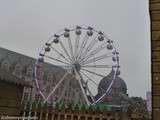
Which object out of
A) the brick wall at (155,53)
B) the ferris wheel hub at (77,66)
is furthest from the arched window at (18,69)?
the brick wall at (155,53)

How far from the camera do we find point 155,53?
393 cm

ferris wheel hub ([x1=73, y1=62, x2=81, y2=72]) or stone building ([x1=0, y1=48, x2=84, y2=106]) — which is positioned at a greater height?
stone building ([x1=0, y1=48, x2=84, y2=106])

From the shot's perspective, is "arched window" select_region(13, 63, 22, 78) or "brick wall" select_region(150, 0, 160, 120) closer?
"brick wall" select_region(150, 0, 160, 120)

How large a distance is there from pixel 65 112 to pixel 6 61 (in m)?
51.1

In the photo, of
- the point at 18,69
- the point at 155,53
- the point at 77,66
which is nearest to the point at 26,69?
the point at 18,69

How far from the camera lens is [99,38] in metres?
27.9

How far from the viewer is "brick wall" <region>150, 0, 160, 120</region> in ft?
12.2

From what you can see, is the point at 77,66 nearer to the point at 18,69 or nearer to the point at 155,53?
the point at 155,53

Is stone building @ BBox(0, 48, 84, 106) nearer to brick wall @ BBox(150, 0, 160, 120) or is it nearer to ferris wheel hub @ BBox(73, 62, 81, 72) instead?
ferris wheel hub @ BBox(73, 62, 81, 72)

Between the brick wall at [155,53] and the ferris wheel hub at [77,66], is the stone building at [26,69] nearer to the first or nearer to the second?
the ferris wheel hub at [77,66]

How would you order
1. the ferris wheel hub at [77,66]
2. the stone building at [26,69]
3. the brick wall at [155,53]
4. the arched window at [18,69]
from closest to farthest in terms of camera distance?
the brick wall at [155,53]
the ferris wheel hub at [77,66]
the stone building at [26,69]
the arched window at [18,69]

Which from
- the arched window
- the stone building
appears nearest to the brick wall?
the stone building

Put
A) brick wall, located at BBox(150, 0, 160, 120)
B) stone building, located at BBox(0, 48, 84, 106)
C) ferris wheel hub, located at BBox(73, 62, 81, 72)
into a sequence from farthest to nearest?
1. stone building, located at BBox(0, 48, 84, 106)
2. ferris wheel hub, located at BBox(73, 62, 81, 72)
3. brick wall, located at BBox(150, 0, 160, 120)

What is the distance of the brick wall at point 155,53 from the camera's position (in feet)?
12.2
